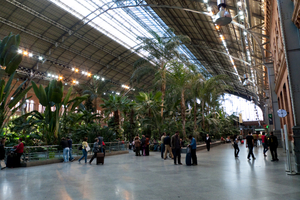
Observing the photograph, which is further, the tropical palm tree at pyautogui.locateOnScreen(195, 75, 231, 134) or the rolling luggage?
the tropical palm tree at pyautogui.locateOnScreen(195, 75, 231, 134)

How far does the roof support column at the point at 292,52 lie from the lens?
7.48 m

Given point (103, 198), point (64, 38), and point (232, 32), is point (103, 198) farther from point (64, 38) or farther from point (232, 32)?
point (64, 38)

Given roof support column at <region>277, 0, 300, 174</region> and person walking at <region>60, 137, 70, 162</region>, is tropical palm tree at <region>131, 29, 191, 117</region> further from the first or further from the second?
roof support column at <region>277, 0, 300, 174</region>

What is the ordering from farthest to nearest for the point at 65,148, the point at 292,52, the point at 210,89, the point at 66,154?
the point at 210,89, the point at 66,154, the point at 65,148, the point at 292,52

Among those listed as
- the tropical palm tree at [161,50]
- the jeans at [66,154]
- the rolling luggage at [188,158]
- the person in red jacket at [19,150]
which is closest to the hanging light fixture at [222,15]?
the rolling luggage at [188,158]

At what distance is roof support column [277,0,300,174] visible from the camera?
7482 mm

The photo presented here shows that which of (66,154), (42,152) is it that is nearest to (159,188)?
(42,152)

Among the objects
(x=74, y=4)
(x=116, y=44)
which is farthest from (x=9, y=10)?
(x=116, y=44)

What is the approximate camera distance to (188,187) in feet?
17.2

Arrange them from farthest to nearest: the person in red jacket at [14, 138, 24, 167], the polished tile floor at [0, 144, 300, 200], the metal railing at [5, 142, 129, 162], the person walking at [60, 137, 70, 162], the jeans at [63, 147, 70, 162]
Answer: the jeans at [63, 147, 70, 162] < the person walking at [60, 137, 70, 162] < the metal railing at [5, 142, 129, 162] < the person in red jacket at [14, 138, 24, 167] < the polished tile floor at [0, 144, 300, 200]

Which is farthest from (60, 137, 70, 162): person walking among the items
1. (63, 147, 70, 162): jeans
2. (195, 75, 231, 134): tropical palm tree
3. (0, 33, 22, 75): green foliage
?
(195, 75, 231, 134): tropical palm tree

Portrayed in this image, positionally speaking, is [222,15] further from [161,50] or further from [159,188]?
[161,50]

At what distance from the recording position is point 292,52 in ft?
25.9

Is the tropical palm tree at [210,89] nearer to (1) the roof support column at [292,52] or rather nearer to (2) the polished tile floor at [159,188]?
(1) the roof support column at [292,52]
